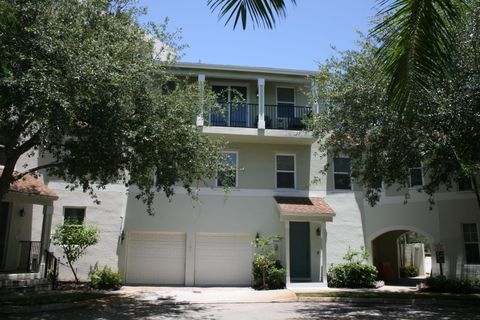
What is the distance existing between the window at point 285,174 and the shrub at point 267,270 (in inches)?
111

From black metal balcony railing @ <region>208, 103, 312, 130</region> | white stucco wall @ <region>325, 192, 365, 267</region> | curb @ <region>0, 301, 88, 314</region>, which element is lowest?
curb @ <region>0, 301, 88, 314</region>

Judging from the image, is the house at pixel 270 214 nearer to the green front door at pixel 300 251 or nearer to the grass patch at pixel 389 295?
the green front door at pixel 300 251

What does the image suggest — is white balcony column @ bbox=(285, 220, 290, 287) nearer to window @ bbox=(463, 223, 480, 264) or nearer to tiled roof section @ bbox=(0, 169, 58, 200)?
window @ bbox=(463, 223, 480, 264)

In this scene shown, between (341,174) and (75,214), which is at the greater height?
(341,174)

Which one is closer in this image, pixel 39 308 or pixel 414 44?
pixel 414 44

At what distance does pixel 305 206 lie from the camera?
Result: 806 inches

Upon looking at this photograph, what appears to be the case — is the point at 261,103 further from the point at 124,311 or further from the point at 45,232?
the point at 124,311

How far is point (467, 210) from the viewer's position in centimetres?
2053

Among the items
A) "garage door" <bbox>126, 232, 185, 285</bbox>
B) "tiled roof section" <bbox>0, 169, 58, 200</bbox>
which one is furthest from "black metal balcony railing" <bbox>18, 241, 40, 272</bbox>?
"garage door" <bbox>126, 232, 185, 285</bbox>

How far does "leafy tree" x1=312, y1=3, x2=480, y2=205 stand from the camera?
1208cm

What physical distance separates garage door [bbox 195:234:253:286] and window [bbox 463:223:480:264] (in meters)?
9.42

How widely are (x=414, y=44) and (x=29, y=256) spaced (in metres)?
17.5

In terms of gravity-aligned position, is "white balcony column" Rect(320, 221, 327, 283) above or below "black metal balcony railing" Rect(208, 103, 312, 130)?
below

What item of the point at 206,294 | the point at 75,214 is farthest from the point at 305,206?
the point at 75,214
